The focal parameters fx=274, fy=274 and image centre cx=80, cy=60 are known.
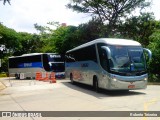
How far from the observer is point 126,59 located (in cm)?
1533

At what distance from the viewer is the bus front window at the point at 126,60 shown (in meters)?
15.1

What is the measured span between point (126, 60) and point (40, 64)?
22268mm

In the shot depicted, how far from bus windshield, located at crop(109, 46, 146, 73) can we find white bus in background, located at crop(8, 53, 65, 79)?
20124mm

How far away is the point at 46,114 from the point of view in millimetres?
10641

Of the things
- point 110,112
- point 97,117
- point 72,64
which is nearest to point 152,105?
point 110,112

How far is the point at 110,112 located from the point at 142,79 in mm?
6058

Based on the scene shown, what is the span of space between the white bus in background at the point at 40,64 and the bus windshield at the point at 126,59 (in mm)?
20124

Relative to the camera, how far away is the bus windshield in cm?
1516

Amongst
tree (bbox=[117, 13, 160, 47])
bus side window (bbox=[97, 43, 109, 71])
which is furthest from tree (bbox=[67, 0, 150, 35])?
bus side window (bbox=[97, 43, 109, 71])

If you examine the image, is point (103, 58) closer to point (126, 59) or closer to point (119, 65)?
point (119, 65)

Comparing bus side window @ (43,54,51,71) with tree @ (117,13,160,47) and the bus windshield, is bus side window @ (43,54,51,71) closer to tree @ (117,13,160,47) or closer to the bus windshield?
tree @ (117,13,160,47)

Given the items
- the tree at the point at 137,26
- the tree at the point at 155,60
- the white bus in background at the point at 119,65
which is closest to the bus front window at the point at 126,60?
the white bus in background at the point at 119,65

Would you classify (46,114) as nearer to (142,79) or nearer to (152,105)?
(152,105)

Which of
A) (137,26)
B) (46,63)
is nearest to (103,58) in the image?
(46,63)
